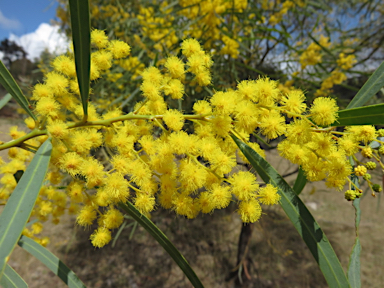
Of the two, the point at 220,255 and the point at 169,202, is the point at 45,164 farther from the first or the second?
the point at 220,255

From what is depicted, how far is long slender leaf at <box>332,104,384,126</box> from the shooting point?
39 centimetres

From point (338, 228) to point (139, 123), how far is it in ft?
9.56

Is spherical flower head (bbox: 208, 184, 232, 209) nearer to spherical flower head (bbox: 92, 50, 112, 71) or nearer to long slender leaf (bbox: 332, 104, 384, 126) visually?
long slender leaf (bbox: 332, 104, 384, 126)

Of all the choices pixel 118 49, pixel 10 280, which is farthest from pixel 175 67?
pixel 10 280

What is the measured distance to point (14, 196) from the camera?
0.43 metres

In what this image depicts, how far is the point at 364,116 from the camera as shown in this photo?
405 millimetres

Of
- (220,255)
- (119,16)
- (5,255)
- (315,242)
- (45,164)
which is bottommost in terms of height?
(220,255)

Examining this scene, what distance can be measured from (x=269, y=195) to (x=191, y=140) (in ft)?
0.69

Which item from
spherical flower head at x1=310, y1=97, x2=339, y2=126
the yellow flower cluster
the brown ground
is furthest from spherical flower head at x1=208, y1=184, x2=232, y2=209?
the brown ground

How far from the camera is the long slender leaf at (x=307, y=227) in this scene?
46 centimetres

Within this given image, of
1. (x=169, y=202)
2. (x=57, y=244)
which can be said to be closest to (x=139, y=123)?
(x=169, y=202)

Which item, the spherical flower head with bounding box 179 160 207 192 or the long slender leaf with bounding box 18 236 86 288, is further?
the long slender leaf with bounding box 18 236 86 288

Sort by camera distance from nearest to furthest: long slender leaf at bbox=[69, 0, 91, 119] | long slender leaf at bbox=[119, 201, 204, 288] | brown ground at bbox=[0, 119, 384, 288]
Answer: long slender leaf at bbox=[69, 0, 91, 119]
long slender leaf at bbox=[119, 201, 204, 288]
brown ground at bbox=[0, 119, 384, 288]

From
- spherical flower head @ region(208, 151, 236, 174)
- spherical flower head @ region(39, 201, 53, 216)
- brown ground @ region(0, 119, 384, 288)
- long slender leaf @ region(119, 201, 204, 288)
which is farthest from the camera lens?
brown ground @ region(0, 119, 384, 288)
